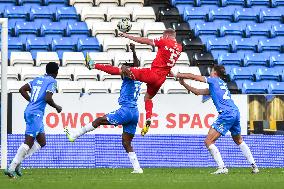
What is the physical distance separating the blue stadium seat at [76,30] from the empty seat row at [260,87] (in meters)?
4.84

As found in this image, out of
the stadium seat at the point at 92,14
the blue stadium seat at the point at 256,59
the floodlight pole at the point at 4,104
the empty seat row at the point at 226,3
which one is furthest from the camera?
the empty seat row at the point at 226,3

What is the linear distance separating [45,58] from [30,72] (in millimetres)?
1011

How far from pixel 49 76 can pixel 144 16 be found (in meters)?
12.7

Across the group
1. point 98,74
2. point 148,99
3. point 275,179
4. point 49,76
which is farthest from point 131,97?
point 98,74

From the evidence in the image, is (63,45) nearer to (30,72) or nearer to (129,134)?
(30,72)

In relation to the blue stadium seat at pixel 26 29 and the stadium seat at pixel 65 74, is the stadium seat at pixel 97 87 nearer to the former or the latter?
the stadium seat at pixel 65 74

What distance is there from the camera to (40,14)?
1168 inches

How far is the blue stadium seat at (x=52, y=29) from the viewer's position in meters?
29.0

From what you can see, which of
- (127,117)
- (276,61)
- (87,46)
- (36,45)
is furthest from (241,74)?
(127,117)

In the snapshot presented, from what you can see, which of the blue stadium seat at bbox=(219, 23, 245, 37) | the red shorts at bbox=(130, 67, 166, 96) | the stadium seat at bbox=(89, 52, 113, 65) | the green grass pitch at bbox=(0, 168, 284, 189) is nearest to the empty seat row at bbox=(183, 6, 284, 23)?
the blue stadium seat at bbox=(219, 23, 245, 37)

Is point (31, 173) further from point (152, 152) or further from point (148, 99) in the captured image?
point (152, 152)

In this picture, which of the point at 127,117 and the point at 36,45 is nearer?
the point at 127,117

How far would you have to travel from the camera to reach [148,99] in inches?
805

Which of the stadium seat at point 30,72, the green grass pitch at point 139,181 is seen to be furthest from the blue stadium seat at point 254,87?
the green grass pitch at point 139,181
